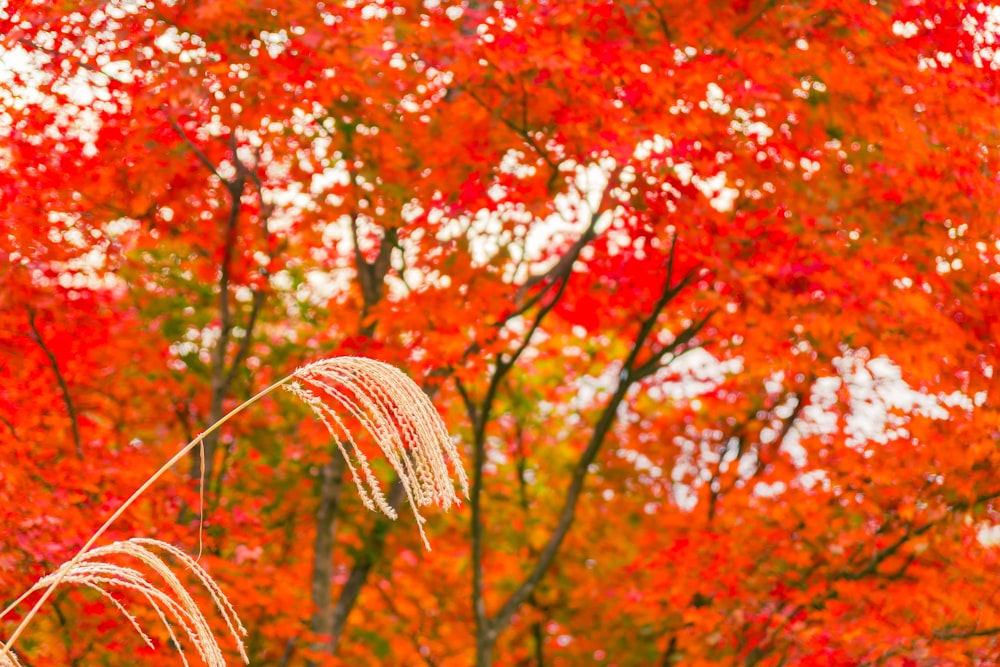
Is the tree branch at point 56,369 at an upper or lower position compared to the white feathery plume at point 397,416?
upper

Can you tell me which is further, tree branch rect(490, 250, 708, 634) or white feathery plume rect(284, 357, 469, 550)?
tree branch rect(490, 250, 708, 634)

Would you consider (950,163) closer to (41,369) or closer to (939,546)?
(939,546)

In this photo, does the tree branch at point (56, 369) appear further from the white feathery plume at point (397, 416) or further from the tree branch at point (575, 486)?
the white feathery plume at point (397, 416)

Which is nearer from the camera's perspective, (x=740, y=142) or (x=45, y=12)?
(x=45, y=12)

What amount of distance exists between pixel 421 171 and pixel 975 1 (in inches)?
124

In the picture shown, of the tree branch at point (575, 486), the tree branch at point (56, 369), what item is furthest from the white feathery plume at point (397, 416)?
the tree branch at point (575, 486)

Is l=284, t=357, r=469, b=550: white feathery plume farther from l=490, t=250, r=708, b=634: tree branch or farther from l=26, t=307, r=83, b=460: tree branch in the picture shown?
l=490, t=250, r=708, b=634: tree branch

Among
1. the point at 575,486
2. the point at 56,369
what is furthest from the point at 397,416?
the point at 575,486

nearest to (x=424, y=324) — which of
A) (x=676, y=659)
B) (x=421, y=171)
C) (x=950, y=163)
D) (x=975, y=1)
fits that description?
(x=421, y=171)

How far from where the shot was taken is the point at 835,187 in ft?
20.5

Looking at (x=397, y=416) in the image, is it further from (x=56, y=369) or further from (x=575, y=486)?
(x=575, y=486)

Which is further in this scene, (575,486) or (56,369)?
(575,486)

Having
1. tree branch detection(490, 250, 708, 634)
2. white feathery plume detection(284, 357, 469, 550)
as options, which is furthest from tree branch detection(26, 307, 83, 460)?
white feathery plume detection(284, 357, 469, 550)

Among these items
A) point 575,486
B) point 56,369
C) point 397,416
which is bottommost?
point 397,416
